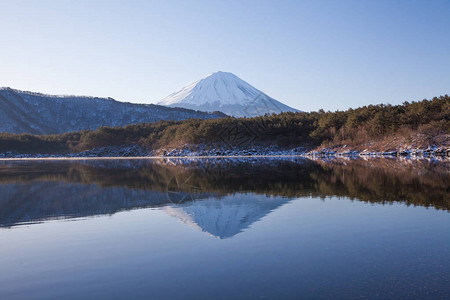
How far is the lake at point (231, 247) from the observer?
521 centimetres

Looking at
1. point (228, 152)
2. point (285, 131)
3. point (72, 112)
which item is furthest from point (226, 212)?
point (72, 112)

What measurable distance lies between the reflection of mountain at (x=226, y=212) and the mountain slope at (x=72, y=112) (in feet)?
500

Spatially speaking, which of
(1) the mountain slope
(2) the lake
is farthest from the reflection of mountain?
(1) the mountain slope

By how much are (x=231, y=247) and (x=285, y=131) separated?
237 feet

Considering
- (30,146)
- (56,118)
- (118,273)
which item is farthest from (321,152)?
(56,118)

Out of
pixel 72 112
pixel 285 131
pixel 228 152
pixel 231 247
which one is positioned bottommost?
pixel 231 247

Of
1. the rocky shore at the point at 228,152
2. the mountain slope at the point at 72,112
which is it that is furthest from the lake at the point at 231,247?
the mountain slope at the point at 72,112

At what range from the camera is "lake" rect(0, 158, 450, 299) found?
5207 millimetres

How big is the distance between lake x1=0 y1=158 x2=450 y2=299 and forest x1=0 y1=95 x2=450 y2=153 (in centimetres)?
4892

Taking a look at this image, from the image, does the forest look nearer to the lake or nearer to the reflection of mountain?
the reflection of mountain

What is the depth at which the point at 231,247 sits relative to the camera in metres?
7.23

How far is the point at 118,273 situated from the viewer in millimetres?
5910

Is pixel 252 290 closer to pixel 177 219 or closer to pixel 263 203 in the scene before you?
pixel 177 219

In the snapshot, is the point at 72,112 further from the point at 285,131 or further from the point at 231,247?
the point at 231,247
